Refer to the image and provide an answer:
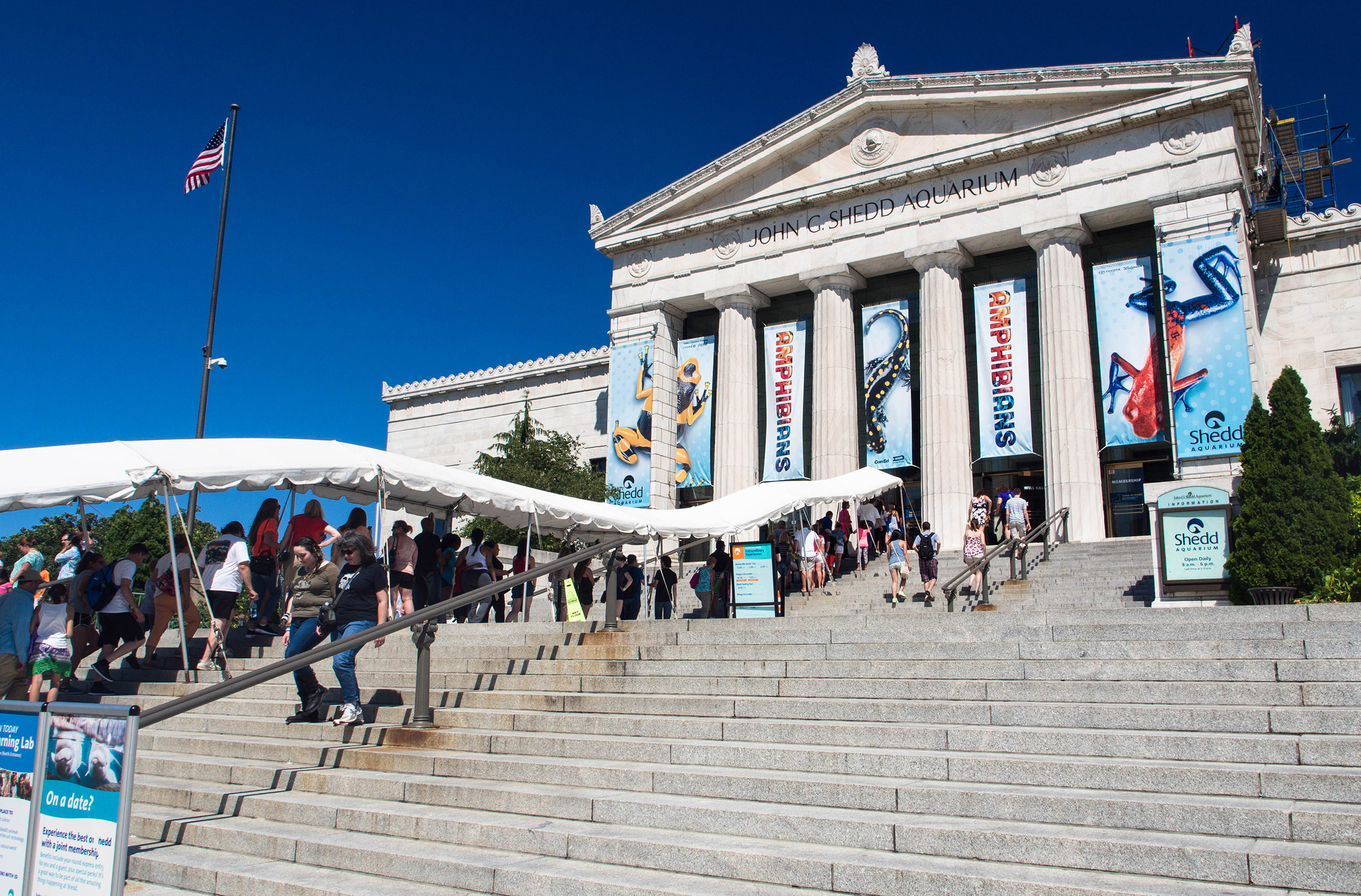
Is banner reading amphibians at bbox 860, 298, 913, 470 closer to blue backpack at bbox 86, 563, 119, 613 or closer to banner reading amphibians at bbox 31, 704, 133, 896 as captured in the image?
blue backpack at bbox 86, 563, 119, 613

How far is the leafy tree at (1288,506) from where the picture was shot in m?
12.9

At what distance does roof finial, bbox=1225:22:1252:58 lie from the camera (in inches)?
886

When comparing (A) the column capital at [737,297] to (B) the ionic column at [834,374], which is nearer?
(B) the ionic column at [834,374]

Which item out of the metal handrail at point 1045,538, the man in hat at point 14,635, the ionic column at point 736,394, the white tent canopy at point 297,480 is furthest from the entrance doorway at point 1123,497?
the man in hat at point 14,635

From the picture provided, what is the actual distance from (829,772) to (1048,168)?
73.8 ft

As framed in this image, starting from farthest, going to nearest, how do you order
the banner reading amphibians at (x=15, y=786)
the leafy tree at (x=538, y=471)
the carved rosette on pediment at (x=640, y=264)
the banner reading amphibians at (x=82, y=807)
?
the carved rosette on pediment at (x=640, y=264) < the leafy tree at (x=538, y=471) < the banner reading amphibians at (x=15, y=786) < the banner reading amphibians at (x=82, y=807)

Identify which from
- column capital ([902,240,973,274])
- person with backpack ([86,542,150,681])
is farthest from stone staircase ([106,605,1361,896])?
column capital ([902,240,973,274])

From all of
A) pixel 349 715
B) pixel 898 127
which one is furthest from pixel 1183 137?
pixel 349 715

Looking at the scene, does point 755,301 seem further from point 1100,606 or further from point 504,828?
point 504,828

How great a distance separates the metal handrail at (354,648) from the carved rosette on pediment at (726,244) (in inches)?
777

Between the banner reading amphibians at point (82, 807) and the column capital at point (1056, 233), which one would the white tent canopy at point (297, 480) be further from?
the column capital at point (1056, 233)

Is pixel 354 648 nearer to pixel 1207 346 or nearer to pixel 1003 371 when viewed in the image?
pixel 1003 371

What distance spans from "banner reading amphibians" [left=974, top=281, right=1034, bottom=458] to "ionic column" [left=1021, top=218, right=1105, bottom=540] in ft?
1.88

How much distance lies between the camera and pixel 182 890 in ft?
19.6
